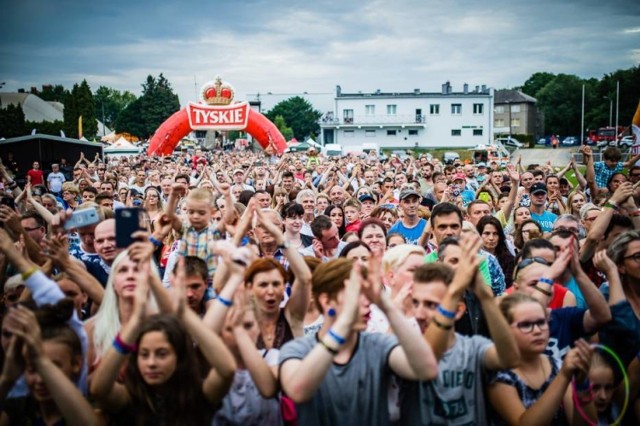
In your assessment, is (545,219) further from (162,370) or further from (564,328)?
(162,370)

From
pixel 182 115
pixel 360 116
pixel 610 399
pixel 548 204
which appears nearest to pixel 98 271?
pixel 610 399

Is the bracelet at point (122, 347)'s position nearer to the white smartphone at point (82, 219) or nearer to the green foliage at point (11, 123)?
the white smartphone at point (82, 219)

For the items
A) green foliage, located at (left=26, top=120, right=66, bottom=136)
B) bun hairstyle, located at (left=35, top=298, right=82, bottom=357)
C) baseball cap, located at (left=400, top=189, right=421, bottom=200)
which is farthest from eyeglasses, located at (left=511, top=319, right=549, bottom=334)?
green foliage, located at (left=26, top=120, right=66, bottom=136)

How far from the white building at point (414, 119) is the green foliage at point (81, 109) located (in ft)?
92.0

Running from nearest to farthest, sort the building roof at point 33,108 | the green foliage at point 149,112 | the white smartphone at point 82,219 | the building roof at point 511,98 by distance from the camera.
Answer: the white smartphone at point 82,219 → the building roof at point 33,108 → the building roof at point 511,98 → the green foliage at point 149,112

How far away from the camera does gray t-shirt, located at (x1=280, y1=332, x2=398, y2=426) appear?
2.74 meters

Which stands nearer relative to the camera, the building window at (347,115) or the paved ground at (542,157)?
the paved ground at (542,157)

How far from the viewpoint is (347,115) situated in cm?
7325

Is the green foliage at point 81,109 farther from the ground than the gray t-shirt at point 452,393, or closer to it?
farther from the ground

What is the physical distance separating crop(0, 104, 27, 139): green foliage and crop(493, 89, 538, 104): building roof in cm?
7861

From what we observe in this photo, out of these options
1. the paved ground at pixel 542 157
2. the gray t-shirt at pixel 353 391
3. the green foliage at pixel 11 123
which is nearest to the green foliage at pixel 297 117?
the paved ground at pixel 542 157

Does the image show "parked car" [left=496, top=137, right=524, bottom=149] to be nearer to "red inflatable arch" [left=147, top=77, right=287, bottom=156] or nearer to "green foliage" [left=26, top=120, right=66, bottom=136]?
"red inflatable arch" [left=147, top=77, right=287, bottom=156]

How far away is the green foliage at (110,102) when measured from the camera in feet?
458

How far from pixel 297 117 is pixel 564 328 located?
354ft
